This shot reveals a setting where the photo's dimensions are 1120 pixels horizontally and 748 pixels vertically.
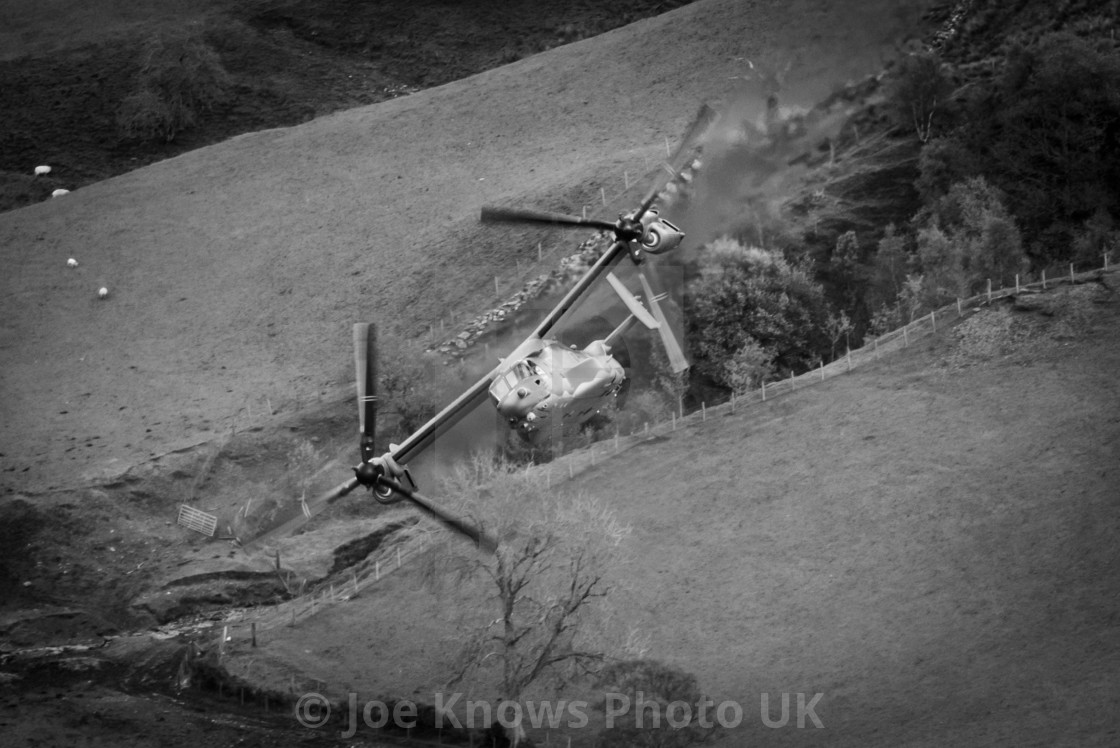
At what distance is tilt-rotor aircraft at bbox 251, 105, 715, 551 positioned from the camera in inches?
2186

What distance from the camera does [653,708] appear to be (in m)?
60.6

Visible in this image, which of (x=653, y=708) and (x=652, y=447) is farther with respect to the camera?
(x=652, y=447)

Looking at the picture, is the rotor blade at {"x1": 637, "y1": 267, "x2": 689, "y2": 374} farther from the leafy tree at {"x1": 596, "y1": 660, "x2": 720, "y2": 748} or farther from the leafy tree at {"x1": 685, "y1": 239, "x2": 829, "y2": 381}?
the leafy tree at {"x1": 685, "y1": 239, "x2": 829, "y2": 381}

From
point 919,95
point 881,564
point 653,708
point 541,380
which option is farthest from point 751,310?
point 541,380

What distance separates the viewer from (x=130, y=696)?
69062 mm

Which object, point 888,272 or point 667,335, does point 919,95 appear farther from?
point 667,335

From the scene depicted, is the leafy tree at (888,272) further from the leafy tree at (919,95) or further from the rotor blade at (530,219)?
the rotor blade at (530,219)

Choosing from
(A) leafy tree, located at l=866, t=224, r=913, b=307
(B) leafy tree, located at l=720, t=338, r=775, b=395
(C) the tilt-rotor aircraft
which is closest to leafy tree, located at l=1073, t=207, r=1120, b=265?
(A) leafy tree, located at l=866, t=224, r=913, b=307

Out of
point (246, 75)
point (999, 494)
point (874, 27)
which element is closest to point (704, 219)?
point (874, 27)

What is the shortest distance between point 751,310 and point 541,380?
1215 inches

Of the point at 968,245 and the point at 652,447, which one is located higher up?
the point at 968,245

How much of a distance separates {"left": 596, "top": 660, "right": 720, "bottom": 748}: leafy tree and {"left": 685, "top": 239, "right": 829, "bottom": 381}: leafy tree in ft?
77.5

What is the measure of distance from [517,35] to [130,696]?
2658 inches

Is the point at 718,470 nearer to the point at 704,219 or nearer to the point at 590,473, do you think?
the point at 590,473
